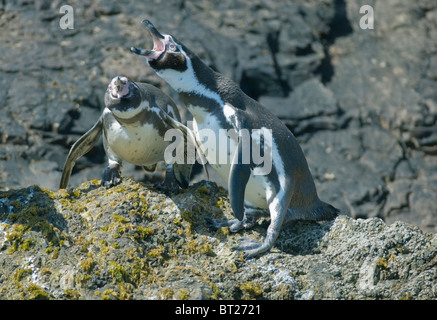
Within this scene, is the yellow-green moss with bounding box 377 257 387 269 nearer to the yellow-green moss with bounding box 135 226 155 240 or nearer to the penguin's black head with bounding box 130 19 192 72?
the yellow-green moss with bounding box 135 226 155 240

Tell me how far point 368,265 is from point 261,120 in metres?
1.29

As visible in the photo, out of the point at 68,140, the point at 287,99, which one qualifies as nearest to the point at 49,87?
the point at 68,140

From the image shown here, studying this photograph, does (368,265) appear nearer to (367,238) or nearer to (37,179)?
(367,238)

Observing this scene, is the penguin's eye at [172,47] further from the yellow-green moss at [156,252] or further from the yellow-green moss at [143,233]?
the yellow-green moss at [156,252]

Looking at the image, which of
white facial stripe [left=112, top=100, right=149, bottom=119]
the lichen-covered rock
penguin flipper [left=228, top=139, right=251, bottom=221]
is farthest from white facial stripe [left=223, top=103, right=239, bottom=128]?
white facial stripe [left=112, top=100, right=149, bottom=119]

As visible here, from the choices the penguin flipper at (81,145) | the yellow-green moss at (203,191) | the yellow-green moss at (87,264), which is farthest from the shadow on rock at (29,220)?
the yellow-green moss at (203,191)

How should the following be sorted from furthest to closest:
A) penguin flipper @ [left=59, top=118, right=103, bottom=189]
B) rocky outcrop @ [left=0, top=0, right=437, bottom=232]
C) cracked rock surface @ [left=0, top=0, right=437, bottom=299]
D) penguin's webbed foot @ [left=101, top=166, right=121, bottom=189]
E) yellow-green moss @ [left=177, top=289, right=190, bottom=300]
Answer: rocky outcrop @ [left=0, top=0, right=437, bottom=232] → penguin flipper @ [left=59, top=118, right=103, bottom=189] → penguin's webbed foot @ [left=101, top=166, right=121, bottom=189] → cracked rock surface @ [left=0, top=0, right=437, bottom=299] → yellow-green moss @ [left=177, top=289, right=190, bottom=300]

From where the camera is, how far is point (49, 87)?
27.6 feet

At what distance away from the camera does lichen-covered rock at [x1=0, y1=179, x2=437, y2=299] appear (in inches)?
166

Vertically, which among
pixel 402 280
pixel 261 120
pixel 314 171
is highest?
pixel 261 120

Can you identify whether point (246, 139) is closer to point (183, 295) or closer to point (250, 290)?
point (250, 290)

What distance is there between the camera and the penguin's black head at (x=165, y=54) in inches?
196

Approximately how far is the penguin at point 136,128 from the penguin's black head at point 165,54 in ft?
1.55

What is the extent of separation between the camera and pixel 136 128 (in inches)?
219
